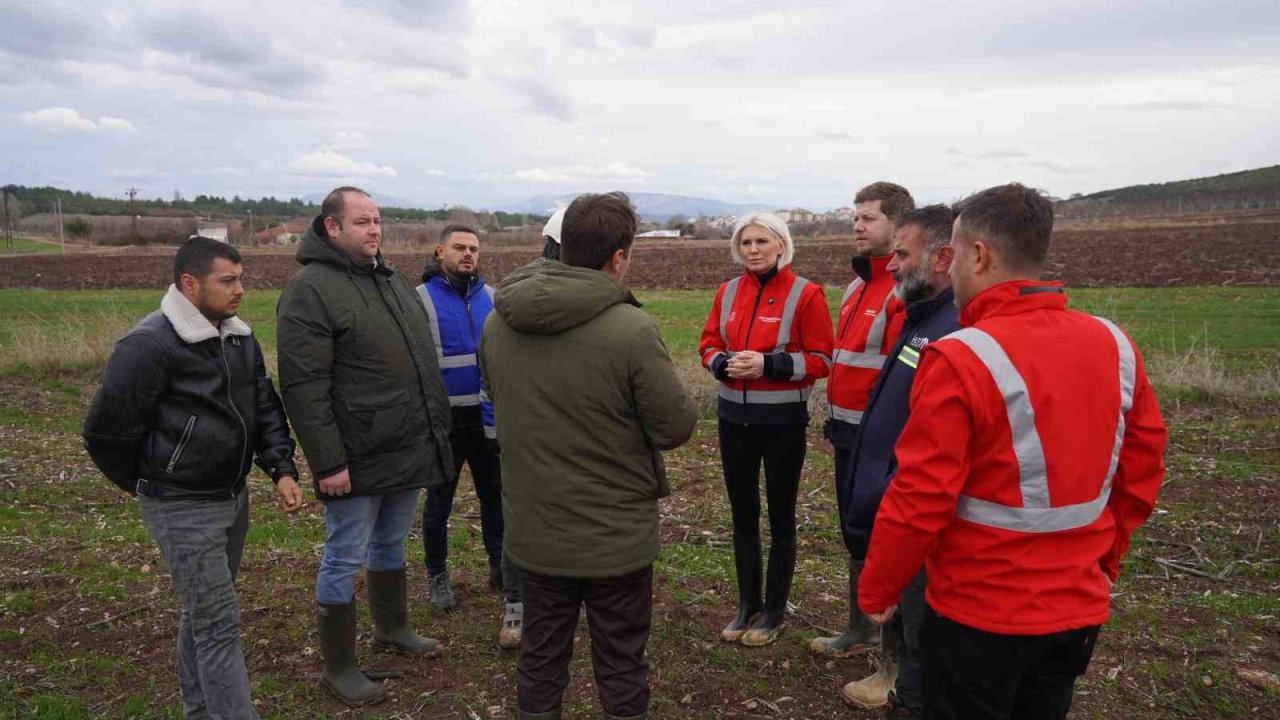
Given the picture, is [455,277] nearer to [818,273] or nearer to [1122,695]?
[1122,695]

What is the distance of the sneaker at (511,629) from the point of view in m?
4.13

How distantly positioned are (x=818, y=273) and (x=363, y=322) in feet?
93.4

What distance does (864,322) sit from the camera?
363cm

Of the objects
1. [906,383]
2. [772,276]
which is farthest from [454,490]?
[906,383]

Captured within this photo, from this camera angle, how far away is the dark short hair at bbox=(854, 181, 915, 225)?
3797 mm

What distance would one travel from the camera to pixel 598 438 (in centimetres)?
271

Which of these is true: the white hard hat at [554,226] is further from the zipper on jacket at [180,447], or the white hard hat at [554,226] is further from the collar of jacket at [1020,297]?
the collar of jacket at [1020,297]

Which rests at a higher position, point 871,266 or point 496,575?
point 871,266

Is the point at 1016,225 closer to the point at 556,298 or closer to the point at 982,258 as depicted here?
the point at 982,258

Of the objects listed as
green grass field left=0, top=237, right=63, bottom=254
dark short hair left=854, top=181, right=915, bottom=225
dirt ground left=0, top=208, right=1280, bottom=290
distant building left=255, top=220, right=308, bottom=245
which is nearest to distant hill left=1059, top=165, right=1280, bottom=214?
dirt ground left=0, top=208, right=1280, bottom=290

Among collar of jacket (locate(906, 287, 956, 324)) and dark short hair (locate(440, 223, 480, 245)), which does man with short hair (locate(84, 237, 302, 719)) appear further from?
collar of jacket (locate(906, 287, 956, 324))

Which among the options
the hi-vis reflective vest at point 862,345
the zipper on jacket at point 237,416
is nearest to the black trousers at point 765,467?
the hi-vis reflective vest at point 862,345

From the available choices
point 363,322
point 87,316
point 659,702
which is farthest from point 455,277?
point 87,316

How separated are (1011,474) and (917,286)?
1065 millimetres
